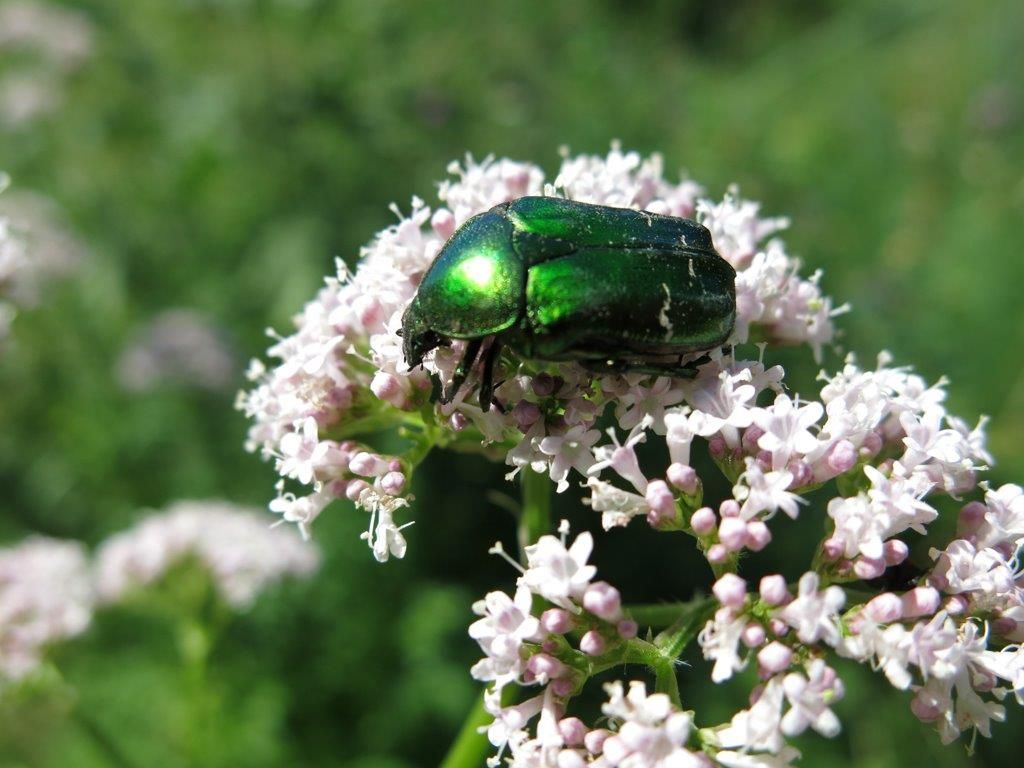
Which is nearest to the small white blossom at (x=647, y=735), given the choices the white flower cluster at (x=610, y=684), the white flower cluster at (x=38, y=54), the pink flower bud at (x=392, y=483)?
the white flower cluster at (x=610, y=684)

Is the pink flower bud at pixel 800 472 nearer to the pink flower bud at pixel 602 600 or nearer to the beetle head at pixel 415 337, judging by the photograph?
the pink flower bud at pixel 602 600

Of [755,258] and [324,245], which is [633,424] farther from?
[324,245]

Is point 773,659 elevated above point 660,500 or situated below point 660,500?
below

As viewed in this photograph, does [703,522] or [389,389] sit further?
[389,389]

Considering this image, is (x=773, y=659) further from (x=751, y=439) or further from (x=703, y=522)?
(x=751, y=439)

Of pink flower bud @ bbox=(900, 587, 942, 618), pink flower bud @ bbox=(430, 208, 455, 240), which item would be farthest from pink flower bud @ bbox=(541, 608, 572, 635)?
pink flower bud @ bbox=(430, 208, 455, 240)

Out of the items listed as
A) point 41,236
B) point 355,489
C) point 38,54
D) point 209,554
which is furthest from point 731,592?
point 38,54
